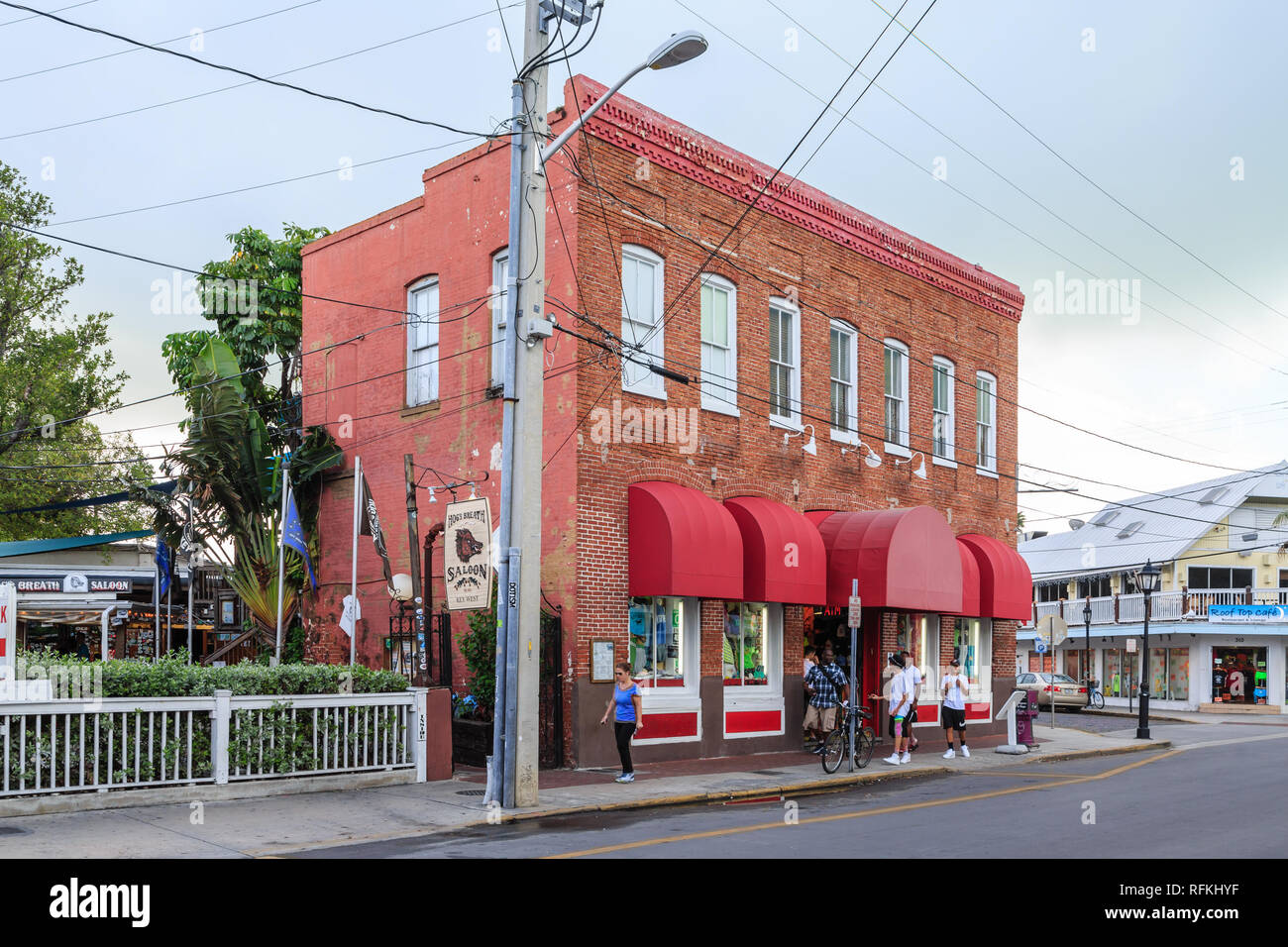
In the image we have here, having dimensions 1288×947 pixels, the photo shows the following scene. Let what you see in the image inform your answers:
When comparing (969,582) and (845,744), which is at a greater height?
(969,582)

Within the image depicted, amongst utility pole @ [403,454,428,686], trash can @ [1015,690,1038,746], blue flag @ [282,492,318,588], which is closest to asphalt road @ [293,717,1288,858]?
trash can @ [1015,690,1038,746]

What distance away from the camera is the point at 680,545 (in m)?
18.7

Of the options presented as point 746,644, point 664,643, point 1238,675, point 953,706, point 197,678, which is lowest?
point 1238,675

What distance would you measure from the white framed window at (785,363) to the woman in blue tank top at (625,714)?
7.47 meters

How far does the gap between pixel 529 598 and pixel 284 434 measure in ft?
41.6

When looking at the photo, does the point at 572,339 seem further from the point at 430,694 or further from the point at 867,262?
the point at 867,262

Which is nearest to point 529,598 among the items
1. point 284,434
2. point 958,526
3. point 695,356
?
point 695,356

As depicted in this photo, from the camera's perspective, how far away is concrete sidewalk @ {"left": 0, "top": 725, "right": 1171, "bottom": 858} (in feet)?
36.4

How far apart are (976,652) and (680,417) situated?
11746 mm

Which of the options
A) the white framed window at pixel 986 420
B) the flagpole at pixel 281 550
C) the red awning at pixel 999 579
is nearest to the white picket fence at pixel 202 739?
the flagpole at pixel 281 550

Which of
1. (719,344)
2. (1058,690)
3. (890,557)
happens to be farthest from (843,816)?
(1058,690)

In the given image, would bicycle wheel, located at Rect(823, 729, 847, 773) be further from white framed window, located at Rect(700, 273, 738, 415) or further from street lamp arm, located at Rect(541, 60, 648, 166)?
street lamp arm, located at Rect(541, 60, 648, 166)

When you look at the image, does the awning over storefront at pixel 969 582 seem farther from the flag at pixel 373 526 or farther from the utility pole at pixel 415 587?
the flag at pixel 373 526

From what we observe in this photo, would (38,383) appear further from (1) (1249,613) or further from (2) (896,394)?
(1) (1249,613)
